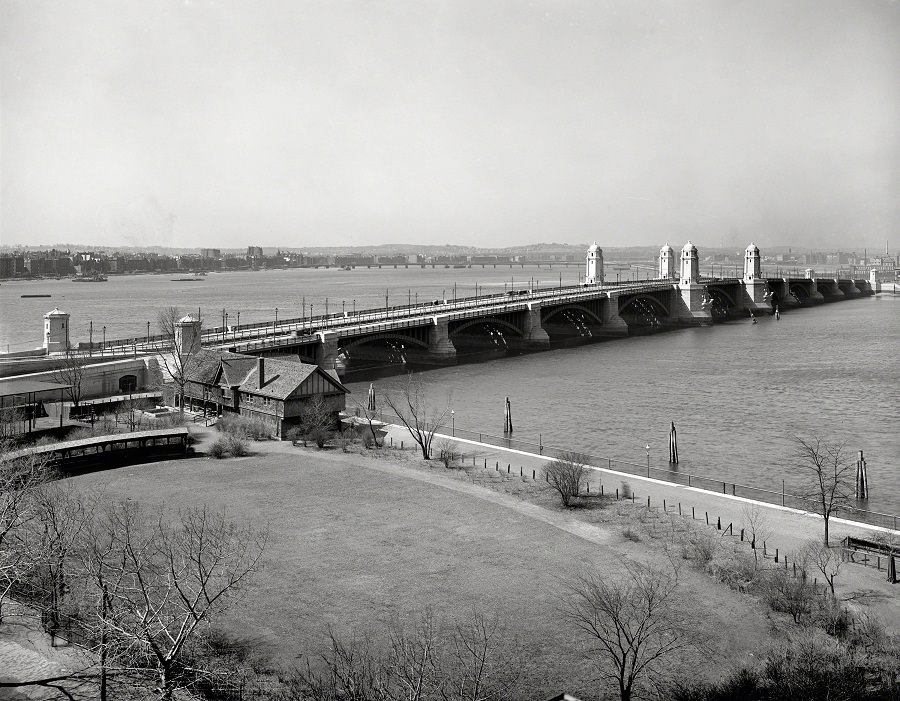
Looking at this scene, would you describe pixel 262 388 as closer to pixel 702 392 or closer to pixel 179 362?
pixel 179 362

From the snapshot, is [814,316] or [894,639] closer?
[894,639]

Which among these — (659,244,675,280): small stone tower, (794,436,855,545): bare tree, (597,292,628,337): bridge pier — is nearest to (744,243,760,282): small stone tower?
(659,244,675,280): small stone tower

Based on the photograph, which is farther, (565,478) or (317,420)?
(317,420)

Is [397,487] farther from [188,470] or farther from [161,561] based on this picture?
[161,561]

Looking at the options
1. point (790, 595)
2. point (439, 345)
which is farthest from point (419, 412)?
point (790, 595)

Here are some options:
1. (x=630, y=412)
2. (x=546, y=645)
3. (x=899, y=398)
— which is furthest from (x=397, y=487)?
(x=899, y=398)

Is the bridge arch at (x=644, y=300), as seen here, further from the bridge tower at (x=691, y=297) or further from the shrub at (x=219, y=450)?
the shrub at (x=219, y=450)

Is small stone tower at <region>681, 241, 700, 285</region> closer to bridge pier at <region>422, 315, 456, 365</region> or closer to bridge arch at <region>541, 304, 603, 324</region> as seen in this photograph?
bridge arch at <region>541, 304, 603, 324</region>
